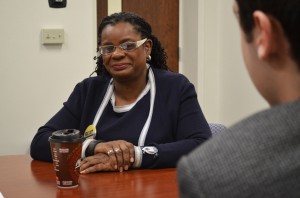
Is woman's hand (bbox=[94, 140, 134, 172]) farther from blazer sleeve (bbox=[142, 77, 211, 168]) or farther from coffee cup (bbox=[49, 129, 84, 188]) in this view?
coffee cup (bbox=[49, 129, 84, 188])

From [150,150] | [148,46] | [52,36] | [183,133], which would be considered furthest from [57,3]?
[150,150]

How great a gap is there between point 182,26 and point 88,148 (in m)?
2.41

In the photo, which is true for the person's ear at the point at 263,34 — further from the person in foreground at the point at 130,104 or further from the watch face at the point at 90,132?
the watch face at the point at 90,132

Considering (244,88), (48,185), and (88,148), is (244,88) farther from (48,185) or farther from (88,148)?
(48,185)

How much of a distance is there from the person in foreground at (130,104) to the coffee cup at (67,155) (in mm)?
394

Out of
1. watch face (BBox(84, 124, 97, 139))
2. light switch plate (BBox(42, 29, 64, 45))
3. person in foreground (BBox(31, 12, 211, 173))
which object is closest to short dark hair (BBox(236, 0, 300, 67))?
person in foreground (BBox(31, 12, 211, 173))

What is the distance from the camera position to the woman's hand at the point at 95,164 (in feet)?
4.73

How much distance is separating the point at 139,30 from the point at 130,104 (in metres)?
0.34

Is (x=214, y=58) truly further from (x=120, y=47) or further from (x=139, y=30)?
(x=120, y=47)

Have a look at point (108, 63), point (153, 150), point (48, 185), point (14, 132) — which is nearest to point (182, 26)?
point (14, 132)

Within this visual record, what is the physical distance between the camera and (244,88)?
11.4ft

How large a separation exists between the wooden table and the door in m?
2.22

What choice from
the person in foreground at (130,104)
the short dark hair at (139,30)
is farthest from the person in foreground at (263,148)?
the short dark hair at (139,30)

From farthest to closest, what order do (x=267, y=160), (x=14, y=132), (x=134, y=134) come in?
1. (x=14, y=132)
2. (x=134, y=134)
3. (x=267, y=160)
